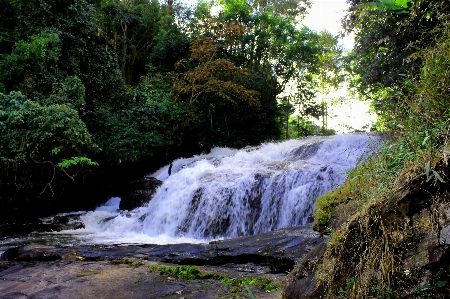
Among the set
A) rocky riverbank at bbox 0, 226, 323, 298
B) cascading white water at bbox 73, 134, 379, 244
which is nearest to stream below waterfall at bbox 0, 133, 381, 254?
cascading white water at bbox 73, 134, 379, 244

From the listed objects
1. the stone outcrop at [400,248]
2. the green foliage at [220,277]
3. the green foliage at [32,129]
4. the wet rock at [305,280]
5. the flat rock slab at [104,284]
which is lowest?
the flat rock slab at [104,284]

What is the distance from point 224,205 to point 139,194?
15.5 feet

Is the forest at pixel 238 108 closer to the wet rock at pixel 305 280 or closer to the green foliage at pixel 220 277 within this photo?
the wet rock at pixel 305 280

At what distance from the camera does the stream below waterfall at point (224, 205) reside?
7910 millimetres

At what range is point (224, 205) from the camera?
8555 mm

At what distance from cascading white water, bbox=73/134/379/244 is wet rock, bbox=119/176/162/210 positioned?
1002mm

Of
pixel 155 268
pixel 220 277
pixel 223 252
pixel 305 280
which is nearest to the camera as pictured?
pixel 305 280

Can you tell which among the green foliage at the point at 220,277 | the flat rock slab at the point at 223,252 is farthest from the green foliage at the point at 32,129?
the green foliage at the point at 220,277

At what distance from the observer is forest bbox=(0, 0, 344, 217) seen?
10078 mm

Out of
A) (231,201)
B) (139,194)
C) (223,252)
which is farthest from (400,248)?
(139,194)

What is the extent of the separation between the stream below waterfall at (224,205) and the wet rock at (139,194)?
116cm

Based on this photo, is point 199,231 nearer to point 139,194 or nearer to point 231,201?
point 231,201

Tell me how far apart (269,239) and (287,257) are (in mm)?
744

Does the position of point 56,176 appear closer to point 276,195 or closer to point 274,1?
point 276,195
